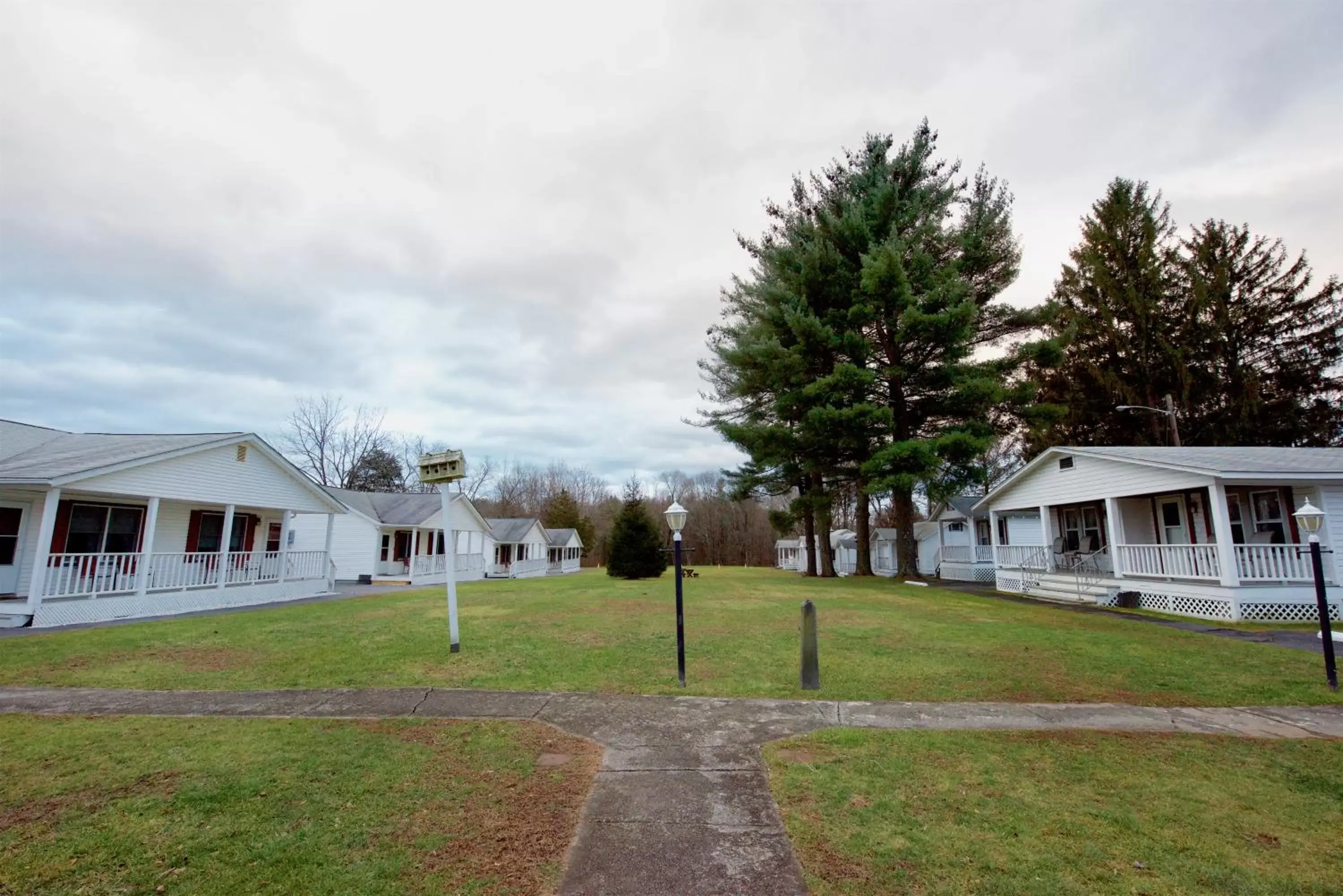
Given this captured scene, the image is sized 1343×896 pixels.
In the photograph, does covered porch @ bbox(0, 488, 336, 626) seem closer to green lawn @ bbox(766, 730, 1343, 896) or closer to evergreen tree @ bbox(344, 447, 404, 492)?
green lawn @ bbox(766, 730, 1343, 896)

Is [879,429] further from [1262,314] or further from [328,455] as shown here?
[328,455]

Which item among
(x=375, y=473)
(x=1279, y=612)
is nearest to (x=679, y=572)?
(x=1279, y=612)

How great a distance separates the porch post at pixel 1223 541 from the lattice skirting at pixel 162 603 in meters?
24.4

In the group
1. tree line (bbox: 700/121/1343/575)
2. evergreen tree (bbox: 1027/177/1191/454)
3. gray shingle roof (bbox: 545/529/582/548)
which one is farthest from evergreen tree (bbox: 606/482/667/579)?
evergreen tree (bbox: 1027/177/1191/454)

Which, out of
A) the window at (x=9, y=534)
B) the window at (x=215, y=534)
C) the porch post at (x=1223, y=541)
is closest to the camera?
the porch post at (x=1223, y=541)

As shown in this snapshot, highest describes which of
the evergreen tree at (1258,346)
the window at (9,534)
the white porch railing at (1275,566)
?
the evergreen tree at (1258,346)

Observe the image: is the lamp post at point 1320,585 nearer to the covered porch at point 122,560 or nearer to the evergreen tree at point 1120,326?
the covered porch at point 122,560

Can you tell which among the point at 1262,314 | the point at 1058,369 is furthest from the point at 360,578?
the point at 1262,314

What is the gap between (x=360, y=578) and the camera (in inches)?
1066

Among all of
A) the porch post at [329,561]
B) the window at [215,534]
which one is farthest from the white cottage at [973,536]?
the window at [215,534]

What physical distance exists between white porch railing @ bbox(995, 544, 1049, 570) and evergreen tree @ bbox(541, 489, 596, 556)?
1374 inches

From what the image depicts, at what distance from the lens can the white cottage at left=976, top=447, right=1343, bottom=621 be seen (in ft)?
40.9

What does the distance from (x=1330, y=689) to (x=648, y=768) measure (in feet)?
25.3

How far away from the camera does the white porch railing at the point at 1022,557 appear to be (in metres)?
19.7
